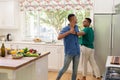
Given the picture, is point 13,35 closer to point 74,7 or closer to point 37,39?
point 37,39

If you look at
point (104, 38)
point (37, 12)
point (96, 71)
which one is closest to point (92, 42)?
point (104, 38)

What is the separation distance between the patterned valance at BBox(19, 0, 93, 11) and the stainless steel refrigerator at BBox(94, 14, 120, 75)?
0.85 m

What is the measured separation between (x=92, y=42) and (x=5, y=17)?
8.97 feet

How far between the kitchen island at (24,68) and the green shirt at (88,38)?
48.7 inches

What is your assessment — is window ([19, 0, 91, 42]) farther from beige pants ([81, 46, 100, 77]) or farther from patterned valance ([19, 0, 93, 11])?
beige pants ([81, 46, 100, 77])

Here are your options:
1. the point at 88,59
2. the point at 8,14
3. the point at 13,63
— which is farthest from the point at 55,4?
the point at 13,63

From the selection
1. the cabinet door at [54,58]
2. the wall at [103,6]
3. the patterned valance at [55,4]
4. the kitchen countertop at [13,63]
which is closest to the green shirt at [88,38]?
the wall at [103,6]

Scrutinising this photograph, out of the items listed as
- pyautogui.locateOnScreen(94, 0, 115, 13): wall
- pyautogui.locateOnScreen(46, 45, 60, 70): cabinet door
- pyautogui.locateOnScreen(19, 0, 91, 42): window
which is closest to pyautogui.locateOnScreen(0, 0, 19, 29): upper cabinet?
pyautogui.locateOnScreen(19, 0, 91, 42): window

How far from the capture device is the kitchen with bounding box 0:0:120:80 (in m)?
4.56

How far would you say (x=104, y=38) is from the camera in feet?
15.0

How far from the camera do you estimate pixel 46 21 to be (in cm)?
590

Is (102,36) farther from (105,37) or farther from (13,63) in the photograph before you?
(13,63)

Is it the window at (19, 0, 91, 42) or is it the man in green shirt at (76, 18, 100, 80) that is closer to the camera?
the man in green shirt at (76, 18, 100, 80)

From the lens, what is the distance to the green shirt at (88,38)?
4.31 m
